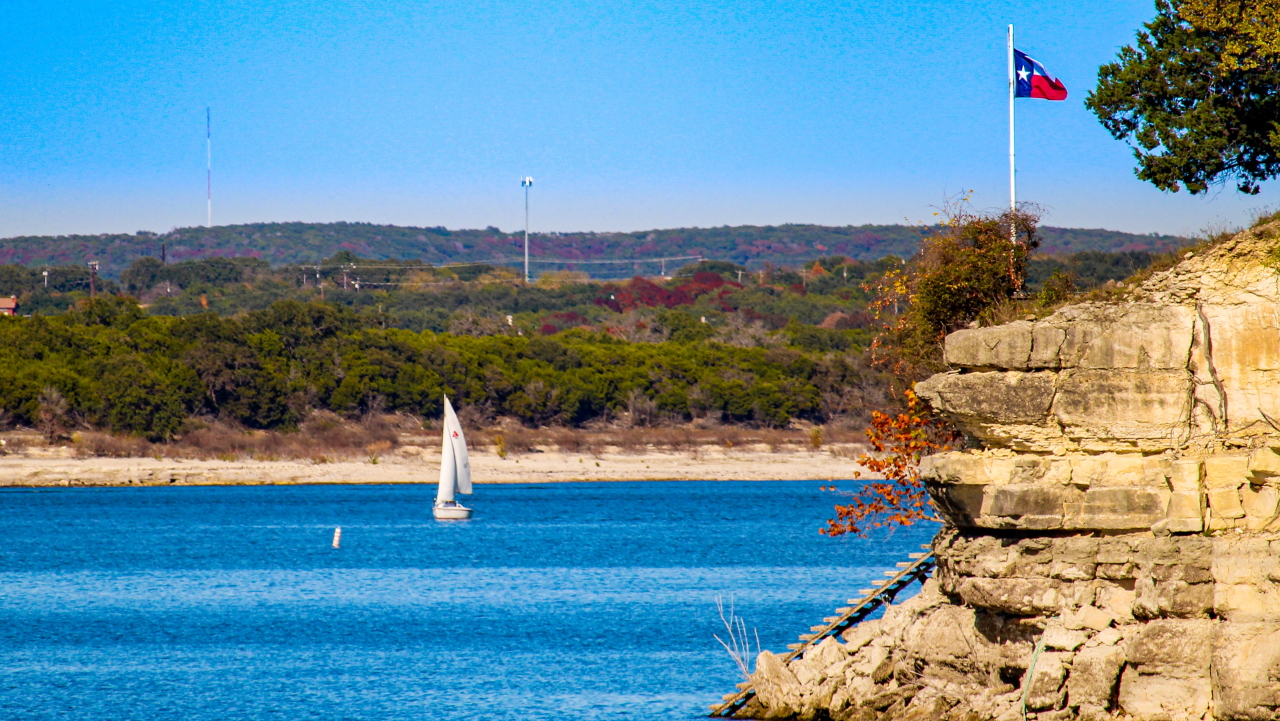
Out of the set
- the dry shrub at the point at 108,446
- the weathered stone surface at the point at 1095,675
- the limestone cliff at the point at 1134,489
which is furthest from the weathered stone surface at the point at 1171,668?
the dry shrub at the point at 108,446

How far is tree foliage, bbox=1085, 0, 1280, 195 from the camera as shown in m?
17.5

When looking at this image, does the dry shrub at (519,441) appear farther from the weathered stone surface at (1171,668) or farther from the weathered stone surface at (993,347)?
the weathered stone surface at (1171,668)

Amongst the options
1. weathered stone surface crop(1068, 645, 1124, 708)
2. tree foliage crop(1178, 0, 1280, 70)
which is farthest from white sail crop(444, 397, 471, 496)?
weathered stone surface crop(1068, 645, 1124, 708)

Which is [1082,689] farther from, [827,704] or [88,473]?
[88,473]

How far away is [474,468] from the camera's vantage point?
84.6 metres

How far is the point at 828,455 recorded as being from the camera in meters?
88.0

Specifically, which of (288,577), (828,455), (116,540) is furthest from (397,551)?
(828,455)

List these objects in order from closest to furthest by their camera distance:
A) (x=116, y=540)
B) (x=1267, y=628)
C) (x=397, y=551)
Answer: (x=1267, y=628) → (x=397, y=551) → (x=116, y=540)

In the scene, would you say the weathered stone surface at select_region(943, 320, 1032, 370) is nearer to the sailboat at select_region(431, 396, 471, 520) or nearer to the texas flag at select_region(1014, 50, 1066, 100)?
the texas flag at select_region(1014, 50, 1066, 100)

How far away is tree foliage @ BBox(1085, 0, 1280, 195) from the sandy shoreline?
6533 centimetres

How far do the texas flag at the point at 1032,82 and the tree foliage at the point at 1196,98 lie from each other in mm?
1091

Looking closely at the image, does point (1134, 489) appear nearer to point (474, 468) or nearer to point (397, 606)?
point (397, 606)

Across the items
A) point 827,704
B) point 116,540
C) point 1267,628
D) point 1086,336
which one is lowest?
point 116,540

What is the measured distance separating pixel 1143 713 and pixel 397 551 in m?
44.0
